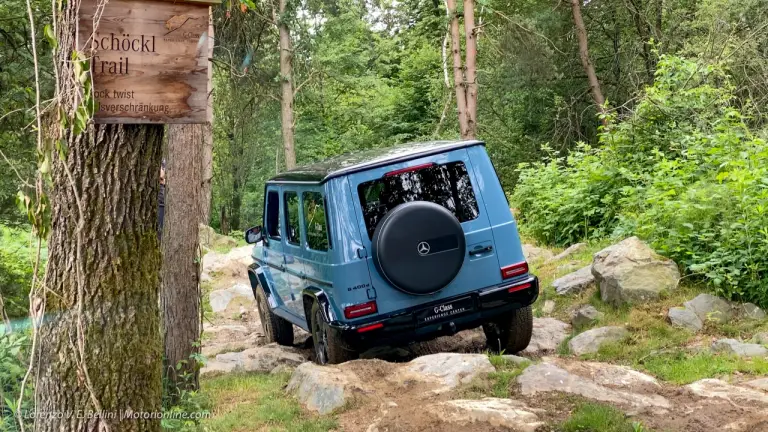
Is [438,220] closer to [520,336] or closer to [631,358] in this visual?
[520,336]

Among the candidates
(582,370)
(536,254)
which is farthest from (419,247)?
(536,254)

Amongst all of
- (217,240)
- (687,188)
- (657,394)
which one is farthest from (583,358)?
(217,240)

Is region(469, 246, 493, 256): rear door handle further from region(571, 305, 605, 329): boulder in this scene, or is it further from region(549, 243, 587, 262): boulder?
region(549, 243, 587, 262): boulder

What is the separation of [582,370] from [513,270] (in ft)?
3.66

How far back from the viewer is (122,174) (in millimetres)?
3488

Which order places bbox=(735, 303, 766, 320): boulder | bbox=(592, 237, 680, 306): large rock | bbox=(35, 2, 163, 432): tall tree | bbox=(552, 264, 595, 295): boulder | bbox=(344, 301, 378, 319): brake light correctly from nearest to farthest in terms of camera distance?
bbox=(35, 2, 163, 432): tall tree
bbox=(344, 301, 378, 319): brake light
bbox=(735, 303, 766, 320): boulder
bbox=(592, 237, 680, 306): large rock
bbox=(552, 264, 595, 295): boulder

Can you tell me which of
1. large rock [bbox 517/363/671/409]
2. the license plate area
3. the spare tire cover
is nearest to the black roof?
the spare tire cover

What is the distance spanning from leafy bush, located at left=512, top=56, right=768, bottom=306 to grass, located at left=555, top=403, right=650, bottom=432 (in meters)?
3.21

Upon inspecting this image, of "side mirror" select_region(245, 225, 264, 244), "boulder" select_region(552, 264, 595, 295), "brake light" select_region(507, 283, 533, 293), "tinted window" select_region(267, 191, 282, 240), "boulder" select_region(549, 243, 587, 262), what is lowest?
"boulder" select_region(552, 264, 595, 295)

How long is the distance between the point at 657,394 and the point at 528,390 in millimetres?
979

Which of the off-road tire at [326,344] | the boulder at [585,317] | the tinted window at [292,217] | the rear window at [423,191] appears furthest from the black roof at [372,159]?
the boulder at [585,317]

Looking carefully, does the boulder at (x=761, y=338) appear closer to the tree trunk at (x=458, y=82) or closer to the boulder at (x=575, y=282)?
the boulder at (x=575, y=282)

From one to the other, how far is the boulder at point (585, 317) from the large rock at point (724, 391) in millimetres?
2022

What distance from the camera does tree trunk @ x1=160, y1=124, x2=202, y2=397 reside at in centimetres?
612
